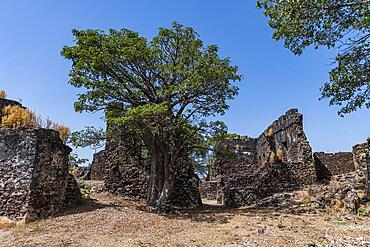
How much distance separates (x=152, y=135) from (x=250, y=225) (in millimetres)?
5061

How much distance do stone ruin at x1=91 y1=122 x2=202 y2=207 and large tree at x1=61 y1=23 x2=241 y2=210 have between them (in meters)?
2.83

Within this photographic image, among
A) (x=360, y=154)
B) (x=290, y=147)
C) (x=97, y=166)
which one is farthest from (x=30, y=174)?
(x=360, y=154)

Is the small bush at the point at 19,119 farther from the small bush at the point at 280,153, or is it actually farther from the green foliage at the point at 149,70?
the small bush at the point at 280,153

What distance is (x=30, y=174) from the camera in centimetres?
995

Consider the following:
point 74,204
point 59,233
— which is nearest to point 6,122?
point 74,204

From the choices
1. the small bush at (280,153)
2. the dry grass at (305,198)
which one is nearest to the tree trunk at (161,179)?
the dry grass at (305,198)

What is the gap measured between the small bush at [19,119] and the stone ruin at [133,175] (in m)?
3.69

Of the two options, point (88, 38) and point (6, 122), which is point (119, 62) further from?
point (6, 122)

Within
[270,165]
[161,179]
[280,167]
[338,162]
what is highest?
[338,162]

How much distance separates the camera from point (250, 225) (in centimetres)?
867

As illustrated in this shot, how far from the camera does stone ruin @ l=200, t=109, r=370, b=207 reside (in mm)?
14922

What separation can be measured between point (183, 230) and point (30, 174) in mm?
A: 5371

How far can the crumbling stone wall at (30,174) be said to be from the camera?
32.0ft

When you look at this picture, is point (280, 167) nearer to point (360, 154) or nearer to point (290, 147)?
point (290, 147)
